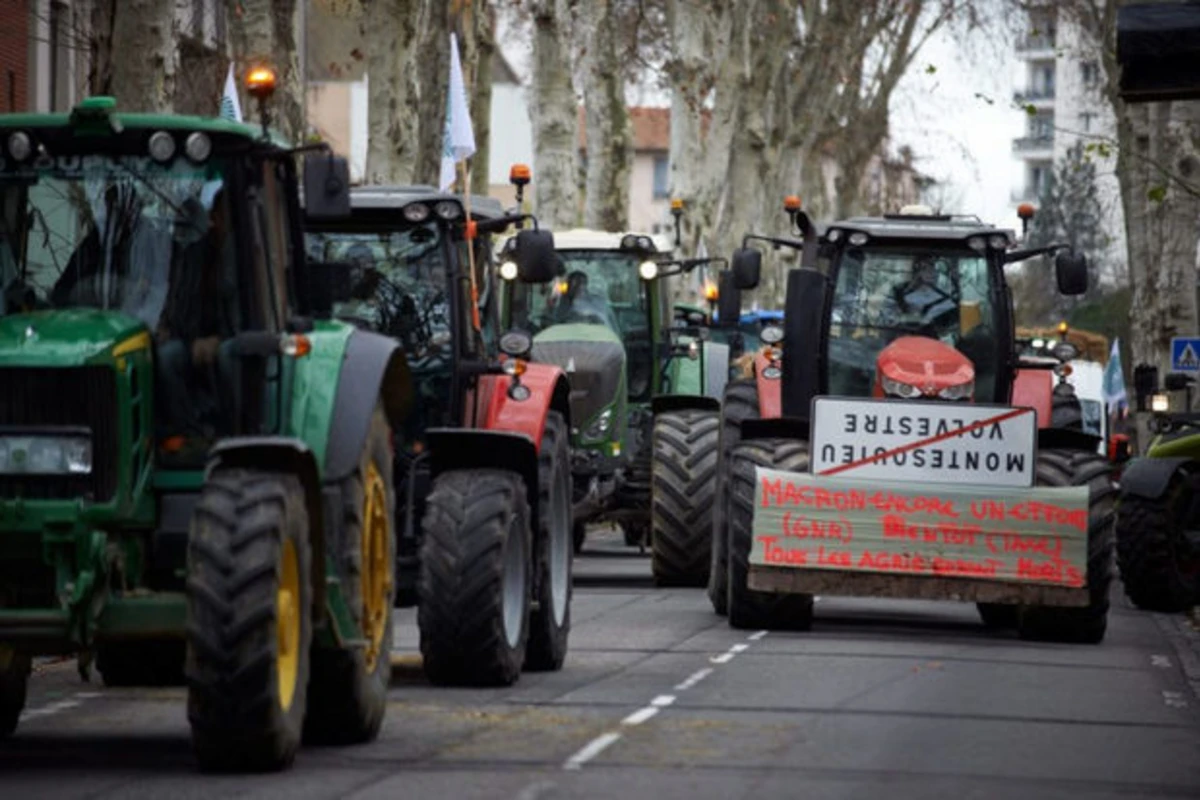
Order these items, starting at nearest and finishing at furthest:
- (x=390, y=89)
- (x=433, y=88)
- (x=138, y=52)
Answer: (x=138, y=52)
(x=390, y=89)
(x=433, y=88)

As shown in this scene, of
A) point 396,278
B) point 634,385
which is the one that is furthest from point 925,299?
point 634,385

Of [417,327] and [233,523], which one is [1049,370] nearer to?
[417,327]

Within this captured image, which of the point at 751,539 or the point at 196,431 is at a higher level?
the point at 196,431

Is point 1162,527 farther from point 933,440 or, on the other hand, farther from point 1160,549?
point 933,440

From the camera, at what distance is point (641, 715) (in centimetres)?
1580

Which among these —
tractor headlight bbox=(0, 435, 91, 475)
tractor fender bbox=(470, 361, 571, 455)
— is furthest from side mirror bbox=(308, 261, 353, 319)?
tractor fender bbox=(470, 361, 571, 455)

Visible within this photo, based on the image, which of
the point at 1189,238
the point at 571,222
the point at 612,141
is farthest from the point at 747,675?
the point at 612,141

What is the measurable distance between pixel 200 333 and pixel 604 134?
38208 millimetres

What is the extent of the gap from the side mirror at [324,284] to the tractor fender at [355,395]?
0.87ft

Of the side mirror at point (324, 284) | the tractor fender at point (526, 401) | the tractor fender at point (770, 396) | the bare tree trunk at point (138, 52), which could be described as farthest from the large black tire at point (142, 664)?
the bare tree trunk at point (138, 52)

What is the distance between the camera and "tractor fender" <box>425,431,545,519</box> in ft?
56.3

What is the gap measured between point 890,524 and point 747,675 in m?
3.26

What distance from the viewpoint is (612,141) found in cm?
5181

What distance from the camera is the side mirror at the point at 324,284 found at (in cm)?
1465
